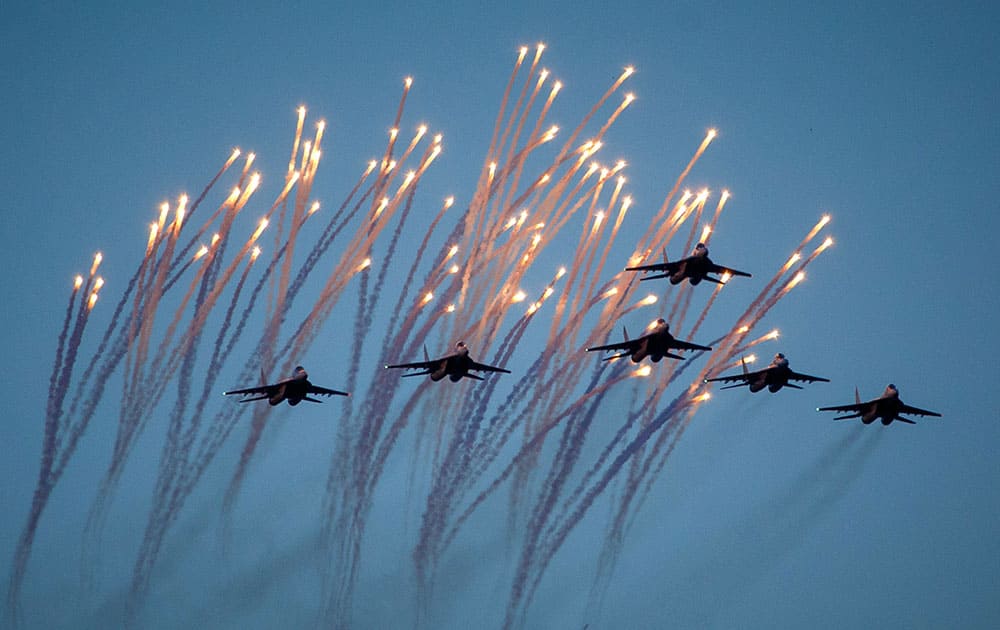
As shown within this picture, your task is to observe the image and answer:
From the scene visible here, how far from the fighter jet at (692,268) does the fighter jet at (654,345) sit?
236 centimetres

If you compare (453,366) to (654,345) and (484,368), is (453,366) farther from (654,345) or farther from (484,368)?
(654,345)

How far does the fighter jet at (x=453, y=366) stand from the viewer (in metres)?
65.2

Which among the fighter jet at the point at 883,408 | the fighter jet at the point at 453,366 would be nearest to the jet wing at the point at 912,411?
the fighter jet at the point at 883,408

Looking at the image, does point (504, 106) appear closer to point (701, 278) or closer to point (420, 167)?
point (420, 167)

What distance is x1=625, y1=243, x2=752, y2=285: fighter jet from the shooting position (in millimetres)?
65562

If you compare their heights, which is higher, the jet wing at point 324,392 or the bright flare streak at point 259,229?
the bright flare streak at point 259,229

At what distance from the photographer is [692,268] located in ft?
216

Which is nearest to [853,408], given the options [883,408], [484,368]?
[883,408]

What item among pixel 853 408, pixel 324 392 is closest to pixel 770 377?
pixel 853 408

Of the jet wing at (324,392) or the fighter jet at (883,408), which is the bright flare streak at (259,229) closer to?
the jet wing at (324,392)

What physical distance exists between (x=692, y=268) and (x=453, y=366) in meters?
12.3

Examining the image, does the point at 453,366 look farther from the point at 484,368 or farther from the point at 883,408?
the point at 883,408

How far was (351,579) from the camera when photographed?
7262cm

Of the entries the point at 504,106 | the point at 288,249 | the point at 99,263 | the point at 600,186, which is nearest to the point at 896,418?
the point at 600,186
